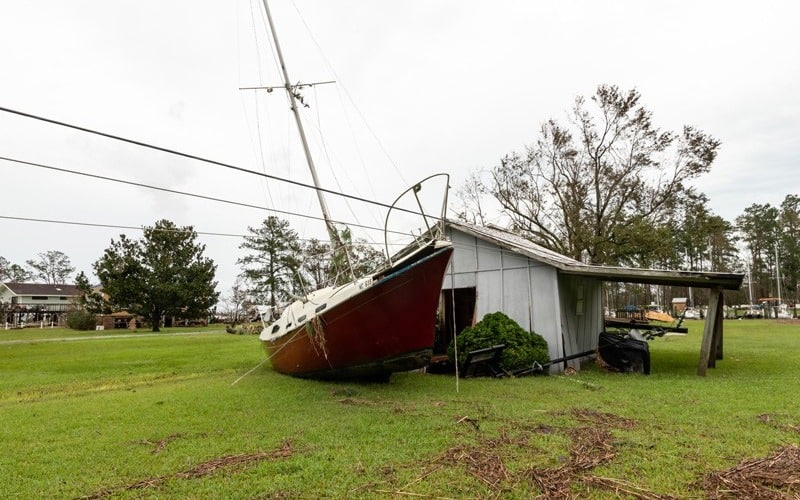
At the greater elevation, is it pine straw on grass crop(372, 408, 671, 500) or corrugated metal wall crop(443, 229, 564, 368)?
corrugated metal wall crop(443, 229, 564, 368)

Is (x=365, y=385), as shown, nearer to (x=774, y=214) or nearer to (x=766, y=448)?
(x=766, y=448)

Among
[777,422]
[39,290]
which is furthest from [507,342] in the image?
[39,290]

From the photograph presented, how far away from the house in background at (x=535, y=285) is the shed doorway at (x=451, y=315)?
0.10 ft

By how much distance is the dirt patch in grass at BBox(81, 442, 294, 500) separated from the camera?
3.59m

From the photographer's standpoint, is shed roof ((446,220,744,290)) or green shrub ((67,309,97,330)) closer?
shed roof ((446,220,744,290))

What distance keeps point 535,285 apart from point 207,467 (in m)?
8.24

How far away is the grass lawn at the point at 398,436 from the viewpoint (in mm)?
3613

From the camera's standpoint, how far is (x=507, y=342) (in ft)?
31.4

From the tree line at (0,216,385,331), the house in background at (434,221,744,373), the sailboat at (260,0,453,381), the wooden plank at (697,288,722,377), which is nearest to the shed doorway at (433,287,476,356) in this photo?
the house in background at (434,221,744,373)

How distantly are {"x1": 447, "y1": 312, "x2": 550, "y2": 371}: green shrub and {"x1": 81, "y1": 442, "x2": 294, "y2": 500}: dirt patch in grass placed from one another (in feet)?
18.7

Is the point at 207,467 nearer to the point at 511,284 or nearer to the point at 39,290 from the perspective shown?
the point at 511,284

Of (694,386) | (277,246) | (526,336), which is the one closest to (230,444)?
(526,336)

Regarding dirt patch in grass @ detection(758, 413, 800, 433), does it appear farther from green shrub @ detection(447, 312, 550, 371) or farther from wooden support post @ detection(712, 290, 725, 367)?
wooden support post @ detection(712, 290, 725, 367)

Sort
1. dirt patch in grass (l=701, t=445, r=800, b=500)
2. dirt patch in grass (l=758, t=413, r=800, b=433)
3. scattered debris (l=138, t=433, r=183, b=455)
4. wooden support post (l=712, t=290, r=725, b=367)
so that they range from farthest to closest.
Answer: wooden support post (l=712, t=290, r=725, b=367) < dirt patch in grass (l=758, t=413, r=800, b=433) < scattered debris (l=138, t=433, r=183, b=455) < dirt patch in grass (l=701, t=445, r=800, b=500)
